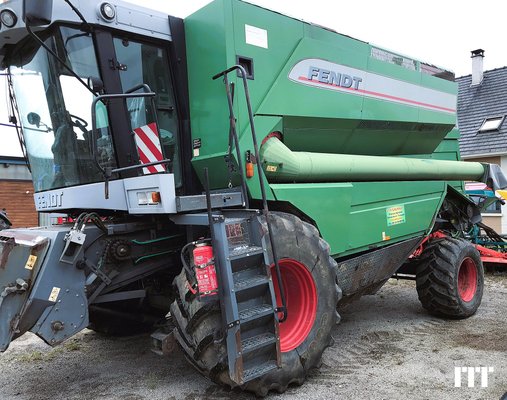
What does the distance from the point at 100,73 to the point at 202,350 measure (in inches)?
80.3

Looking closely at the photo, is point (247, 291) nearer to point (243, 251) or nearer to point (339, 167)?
point (243, 251)

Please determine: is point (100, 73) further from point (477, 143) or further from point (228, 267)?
point (477, 143)

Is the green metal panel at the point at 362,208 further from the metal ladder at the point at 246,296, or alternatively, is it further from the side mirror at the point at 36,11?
the side mirror at the point at 36,11

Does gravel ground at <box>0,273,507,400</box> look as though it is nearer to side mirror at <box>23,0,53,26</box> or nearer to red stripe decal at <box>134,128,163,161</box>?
red stripe decal at <box>134,128,163,161</box>

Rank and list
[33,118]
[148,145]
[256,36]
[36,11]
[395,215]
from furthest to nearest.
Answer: [395,215]
[33,118]
[256,36]
[148,145]
[36,11]

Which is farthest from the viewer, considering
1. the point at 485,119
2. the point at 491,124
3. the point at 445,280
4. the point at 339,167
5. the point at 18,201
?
the point at 485,119

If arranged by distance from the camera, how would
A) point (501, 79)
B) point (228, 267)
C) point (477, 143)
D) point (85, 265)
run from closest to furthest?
1. point (228, 267)
2. point (85, 265)
3. point (477, 143)
4. point (501, 79)

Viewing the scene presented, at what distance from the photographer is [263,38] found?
150 inches

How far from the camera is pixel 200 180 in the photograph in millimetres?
3912

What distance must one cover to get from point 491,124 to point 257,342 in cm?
1345

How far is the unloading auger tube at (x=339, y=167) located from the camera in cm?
375

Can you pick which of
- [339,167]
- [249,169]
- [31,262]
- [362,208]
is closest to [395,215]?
[362,208]

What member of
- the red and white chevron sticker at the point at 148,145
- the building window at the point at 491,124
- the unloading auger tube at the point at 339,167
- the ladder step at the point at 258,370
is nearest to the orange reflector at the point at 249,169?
the unloading auger tube at the point at 339,167

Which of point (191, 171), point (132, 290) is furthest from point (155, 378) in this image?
point (191, 171)
